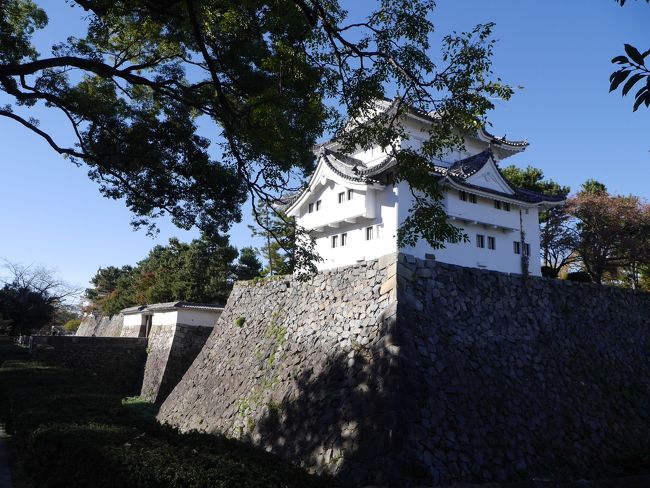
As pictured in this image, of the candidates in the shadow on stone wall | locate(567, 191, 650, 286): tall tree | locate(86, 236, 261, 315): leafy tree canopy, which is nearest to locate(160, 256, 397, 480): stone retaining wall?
the shadow on stone wall

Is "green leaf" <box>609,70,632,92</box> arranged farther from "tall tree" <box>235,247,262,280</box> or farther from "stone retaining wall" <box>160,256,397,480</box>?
"tall tree" <box>235,247,262,280</box>

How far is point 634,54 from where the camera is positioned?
2852 mm

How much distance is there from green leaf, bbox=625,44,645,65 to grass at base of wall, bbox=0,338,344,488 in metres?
4.52

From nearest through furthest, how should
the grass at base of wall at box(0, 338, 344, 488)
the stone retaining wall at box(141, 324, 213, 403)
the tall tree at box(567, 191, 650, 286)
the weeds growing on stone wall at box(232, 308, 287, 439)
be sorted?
the grass at base of wall at box(0, 338, 344, 488)
the weeds growing on stone wall at box(232, 308, 287, 439)
the stone retaining wall at box(141, 324, 213, 403)
the tall tree at box(567, 191, 650, 286)

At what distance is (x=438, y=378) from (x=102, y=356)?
1917 centimetres

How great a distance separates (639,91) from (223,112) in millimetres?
8102

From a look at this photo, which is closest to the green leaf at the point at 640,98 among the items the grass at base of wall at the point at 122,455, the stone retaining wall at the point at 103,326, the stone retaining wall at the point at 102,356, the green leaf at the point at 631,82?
the green leaf at the point at 631,82

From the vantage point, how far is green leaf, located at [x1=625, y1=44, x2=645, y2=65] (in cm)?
285

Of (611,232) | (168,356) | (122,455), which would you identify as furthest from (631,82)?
(611,232)

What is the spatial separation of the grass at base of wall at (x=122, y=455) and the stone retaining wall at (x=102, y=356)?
570 inches

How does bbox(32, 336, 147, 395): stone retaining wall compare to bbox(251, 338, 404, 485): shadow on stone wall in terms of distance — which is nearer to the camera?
bbox(251, 338, 404, 485): shadow on stone wall

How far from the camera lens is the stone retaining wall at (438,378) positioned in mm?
8203

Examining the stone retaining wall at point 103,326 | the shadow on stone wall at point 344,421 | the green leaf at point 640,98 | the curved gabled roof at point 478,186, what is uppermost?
the curved gabled roof at point 478,186

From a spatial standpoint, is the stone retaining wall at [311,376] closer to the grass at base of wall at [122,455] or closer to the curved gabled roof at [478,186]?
the grass at base of wall at [122,455]
